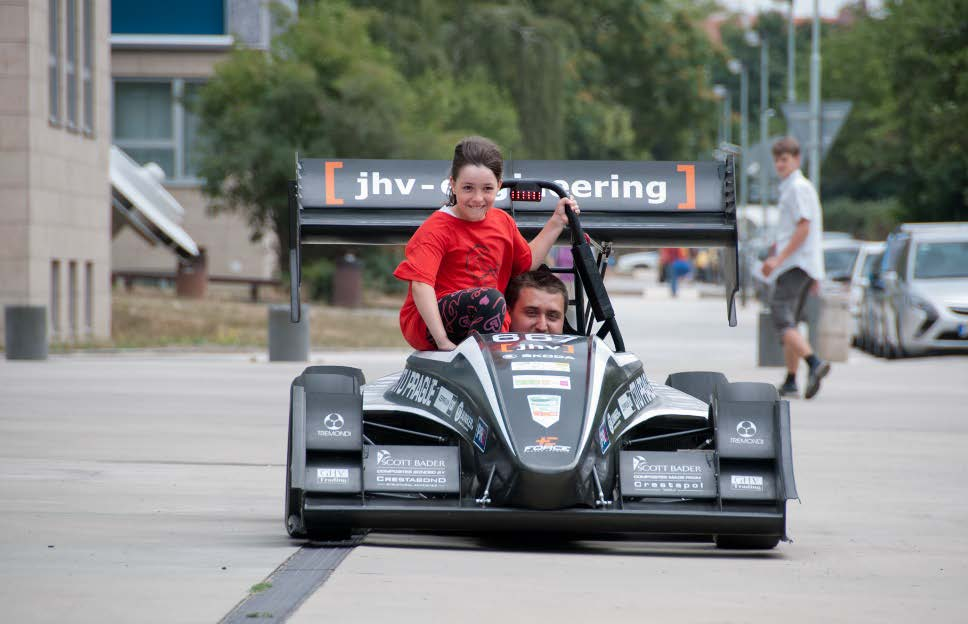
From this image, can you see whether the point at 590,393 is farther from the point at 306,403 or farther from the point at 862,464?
the point at 862,464

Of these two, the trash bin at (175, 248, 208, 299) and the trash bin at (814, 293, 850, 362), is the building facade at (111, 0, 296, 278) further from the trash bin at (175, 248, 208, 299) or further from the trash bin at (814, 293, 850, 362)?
the trash bin at (814, 293, 850, 362)

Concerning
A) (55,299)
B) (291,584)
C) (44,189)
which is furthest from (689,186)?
(55,299)

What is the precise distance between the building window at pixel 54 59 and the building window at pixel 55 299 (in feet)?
5.99

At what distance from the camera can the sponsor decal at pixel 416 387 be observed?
7.40 m

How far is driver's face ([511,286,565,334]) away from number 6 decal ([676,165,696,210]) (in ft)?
5.66

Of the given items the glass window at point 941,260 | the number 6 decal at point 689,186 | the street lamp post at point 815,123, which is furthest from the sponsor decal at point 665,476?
the street lamp post at point 815,123

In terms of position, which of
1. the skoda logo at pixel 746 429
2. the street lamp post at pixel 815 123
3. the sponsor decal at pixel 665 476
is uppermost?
the street lamp post at pixel 815 123

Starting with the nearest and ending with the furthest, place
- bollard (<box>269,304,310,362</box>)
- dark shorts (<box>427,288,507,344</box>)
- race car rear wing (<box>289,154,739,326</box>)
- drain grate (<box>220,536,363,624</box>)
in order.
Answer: drain grate (<box>220,536,363,624</box>)
dark shorts (<box>427,288,507,344</box>)
race car rear wing (<box>289,154,739,326</box>)
bollard (<box>269,304,310,362</box>)

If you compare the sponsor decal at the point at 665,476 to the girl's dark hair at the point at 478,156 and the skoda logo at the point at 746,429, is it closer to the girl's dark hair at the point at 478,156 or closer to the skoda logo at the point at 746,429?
the skoda logo at the point at 746,429

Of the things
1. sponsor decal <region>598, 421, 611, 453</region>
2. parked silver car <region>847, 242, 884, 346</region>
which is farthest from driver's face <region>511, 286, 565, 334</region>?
parked silver car <region>847, 242, 884, 346</region>

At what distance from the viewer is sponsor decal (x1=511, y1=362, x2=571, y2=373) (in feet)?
23.3

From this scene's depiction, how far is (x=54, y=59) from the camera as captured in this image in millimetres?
23391

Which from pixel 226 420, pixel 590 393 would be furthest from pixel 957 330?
pixel 590 393

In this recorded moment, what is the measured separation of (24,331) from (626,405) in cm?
1363
